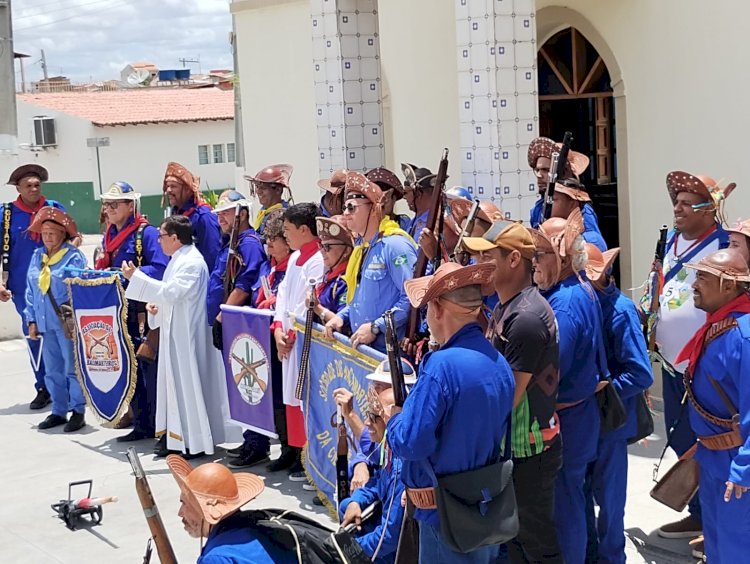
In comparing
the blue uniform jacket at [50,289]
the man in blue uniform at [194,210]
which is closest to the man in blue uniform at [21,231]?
the blue uniform jacket at [50,289]

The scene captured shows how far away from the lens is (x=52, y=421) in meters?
9.53

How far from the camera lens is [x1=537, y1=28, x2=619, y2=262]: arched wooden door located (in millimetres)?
10305

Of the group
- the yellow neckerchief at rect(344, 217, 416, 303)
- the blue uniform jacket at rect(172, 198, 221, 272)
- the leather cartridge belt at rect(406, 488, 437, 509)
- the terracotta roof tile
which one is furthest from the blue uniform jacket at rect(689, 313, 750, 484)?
the terracotta roof tile

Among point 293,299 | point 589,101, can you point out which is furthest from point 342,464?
Result: point 589,101

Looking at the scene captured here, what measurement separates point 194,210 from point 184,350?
1.20 m

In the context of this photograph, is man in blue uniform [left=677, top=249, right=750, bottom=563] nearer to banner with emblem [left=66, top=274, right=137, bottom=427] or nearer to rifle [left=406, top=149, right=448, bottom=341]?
rifle [left=406, top=149, right=448, bottom=341]

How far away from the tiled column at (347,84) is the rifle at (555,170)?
11.0 feet

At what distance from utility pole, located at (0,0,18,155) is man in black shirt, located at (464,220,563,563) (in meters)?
10.0

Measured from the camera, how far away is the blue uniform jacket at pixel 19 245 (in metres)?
10.1

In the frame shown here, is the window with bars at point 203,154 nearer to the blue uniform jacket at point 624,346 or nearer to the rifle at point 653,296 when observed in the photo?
the rifle at point 653,296

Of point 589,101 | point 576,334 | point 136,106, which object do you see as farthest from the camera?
point 136,106

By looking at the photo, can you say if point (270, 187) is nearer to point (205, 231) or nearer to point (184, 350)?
point (205, 231)

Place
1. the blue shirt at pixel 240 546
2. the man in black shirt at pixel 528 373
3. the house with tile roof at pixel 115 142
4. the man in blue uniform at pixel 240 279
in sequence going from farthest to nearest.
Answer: the house with tile roof at pixel 115 142
the man in blue uniform at pixel 240 279
the man in black shirt at pixel 528 373
the blue shirt at pixel 240 546

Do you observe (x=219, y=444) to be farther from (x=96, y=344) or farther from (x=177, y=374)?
(x=96, y=344)
